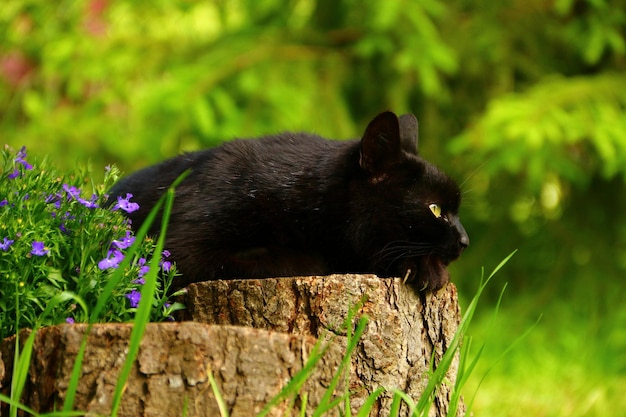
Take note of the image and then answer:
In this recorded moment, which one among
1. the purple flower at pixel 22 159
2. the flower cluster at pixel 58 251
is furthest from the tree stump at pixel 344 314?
the purple flower at pixel 22 159

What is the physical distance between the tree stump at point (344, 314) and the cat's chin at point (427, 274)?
37 mm

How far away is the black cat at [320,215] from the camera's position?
2.39 m

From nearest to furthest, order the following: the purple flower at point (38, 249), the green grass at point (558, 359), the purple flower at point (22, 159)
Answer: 1. the purple flower at point (38, 249)
2. the purple flower at point (22, 159)
3. the green grass at point (558, 359)

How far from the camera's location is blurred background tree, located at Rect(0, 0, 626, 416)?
4395 millimetres

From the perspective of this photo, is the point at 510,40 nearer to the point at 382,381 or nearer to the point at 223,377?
the point at 382,381

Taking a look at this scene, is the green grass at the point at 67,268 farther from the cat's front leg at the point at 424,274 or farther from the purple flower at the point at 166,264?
the cat's front leg at the point at 424,274

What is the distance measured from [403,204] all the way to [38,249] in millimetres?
1062

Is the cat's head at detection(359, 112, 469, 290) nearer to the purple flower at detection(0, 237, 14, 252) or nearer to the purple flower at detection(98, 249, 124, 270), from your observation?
the purple flower at detection(98, 249, 124, 270)

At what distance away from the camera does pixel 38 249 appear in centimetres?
194

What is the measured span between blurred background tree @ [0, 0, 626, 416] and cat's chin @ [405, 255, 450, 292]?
1839 mm

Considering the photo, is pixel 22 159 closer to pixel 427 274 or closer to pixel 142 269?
pixel 142 269

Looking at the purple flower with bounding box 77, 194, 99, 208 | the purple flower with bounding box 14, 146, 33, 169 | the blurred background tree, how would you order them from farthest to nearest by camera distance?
the blurred background tree
the purple flower with bounding box 14, 146, 33, 169
the purple flower with bounding box 77, 194, 99, 208

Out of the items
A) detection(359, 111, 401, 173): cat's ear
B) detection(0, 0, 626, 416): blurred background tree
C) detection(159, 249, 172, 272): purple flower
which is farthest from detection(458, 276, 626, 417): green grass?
detection(159, 249, 172, 272): purple flower

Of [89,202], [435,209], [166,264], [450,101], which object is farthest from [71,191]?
[450,101]
